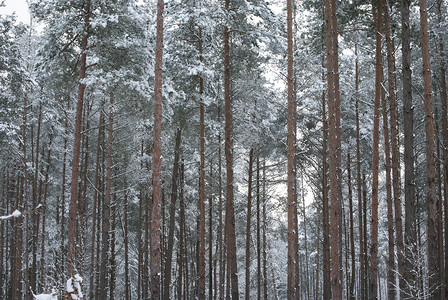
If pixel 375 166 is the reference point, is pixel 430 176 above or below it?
below

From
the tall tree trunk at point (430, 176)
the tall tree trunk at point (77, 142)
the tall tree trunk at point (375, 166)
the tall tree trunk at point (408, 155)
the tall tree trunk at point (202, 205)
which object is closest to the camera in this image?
the tall tree trunk at point (430, 176)

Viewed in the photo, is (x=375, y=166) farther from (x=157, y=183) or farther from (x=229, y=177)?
(x=157, y=183)

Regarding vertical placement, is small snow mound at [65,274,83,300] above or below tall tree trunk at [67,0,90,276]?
below

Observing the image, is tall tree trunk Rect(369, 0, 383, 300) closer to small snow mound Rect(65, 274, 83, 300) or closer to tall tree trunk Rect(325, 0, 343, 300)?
tall tree trunk Rect(325, 0, 343, 300)

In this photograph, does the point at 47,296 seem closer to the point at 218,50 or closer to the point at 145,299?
the point at 218,50

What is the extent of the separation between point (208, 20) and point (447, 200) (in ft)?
43.7

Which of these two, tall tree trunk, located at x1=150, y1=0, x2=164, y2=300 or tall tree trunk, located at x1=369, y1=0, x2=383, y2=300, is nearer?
tall tree trunk, located at x1=150, y1=0, x2=164, y2=300

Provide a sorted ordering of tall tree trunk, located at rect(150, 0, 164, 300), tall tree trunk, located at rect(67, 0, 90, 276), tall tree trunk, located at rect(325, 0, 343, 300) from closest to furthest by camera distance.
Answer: tall tree trunk, located at rect(325, 0, 343, 300), tall tree trunk, located at rect(150, 0, 164, 300), tall tree trunk, located at rect(67, 0, 90, 276)

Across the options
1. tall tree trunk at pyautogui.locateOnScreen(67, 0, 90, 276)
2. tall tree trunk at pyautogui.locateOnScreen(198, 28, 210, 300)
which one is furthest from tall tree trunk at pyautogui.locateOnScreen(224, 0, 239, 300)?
tall tree trunk at pyautogui.locateOnScreen(67, 0, 90, 276)

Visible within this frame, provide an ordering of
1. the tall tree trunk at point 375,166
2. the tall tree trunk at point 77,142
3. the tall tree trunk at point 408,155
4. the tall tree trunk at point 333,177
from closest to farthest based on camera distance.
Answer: the tall tree trunk at point 333,177 → the tall tree trunk at point 408,155 → the tall tree trunk at point 77,142 → the tall tree trunk at point 375,166

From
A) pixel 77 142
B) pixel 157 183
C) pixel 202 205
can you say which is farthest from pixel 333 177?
pixel 77 142

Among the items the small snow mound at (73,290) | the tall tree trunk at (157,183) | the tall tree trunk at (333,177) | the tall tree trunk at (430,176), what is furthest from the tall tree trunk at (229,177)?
the small snow mound at (73,290)

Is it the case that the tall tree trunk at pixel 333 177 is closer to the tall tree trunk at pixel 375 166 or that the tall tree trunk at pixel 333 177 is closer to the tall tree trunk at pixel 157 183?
the tall tree trunk at pixel 375 166

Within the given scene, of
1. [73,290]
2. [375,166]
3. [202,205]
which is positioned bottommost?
[73,290]
